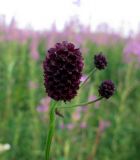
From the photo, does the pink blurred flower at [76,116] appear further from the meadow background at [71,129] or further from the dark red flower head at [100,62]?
the dark red flower head at [100,62]

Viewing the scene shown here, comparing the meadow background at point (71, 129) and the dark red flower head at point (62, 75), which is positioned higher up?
the dark red flower head at point (62, 75)

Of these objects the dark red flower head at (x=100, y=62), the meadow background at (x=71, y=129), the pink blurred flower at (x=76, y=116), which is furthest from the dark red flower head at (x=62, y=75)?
the pink blurred flower at (x=76, y=116)

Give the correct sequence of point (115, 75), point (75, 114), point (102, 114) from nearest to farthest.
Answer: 1. point (75, 114)
2. point (102, 114)
3. point (115, 75)

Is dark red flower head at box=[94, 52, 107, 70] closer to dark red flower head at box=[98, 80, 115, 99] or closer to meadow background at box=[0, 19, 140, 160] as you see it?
dark red flower head at box=[98, 80, 115, 99]

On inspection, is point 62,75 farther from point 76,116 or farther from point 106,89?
point 76,116

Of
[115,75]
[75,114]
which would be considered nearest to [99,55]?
[75,114]

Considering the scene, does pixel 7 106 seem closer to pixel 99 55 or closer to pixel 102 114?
pixel 102 114
